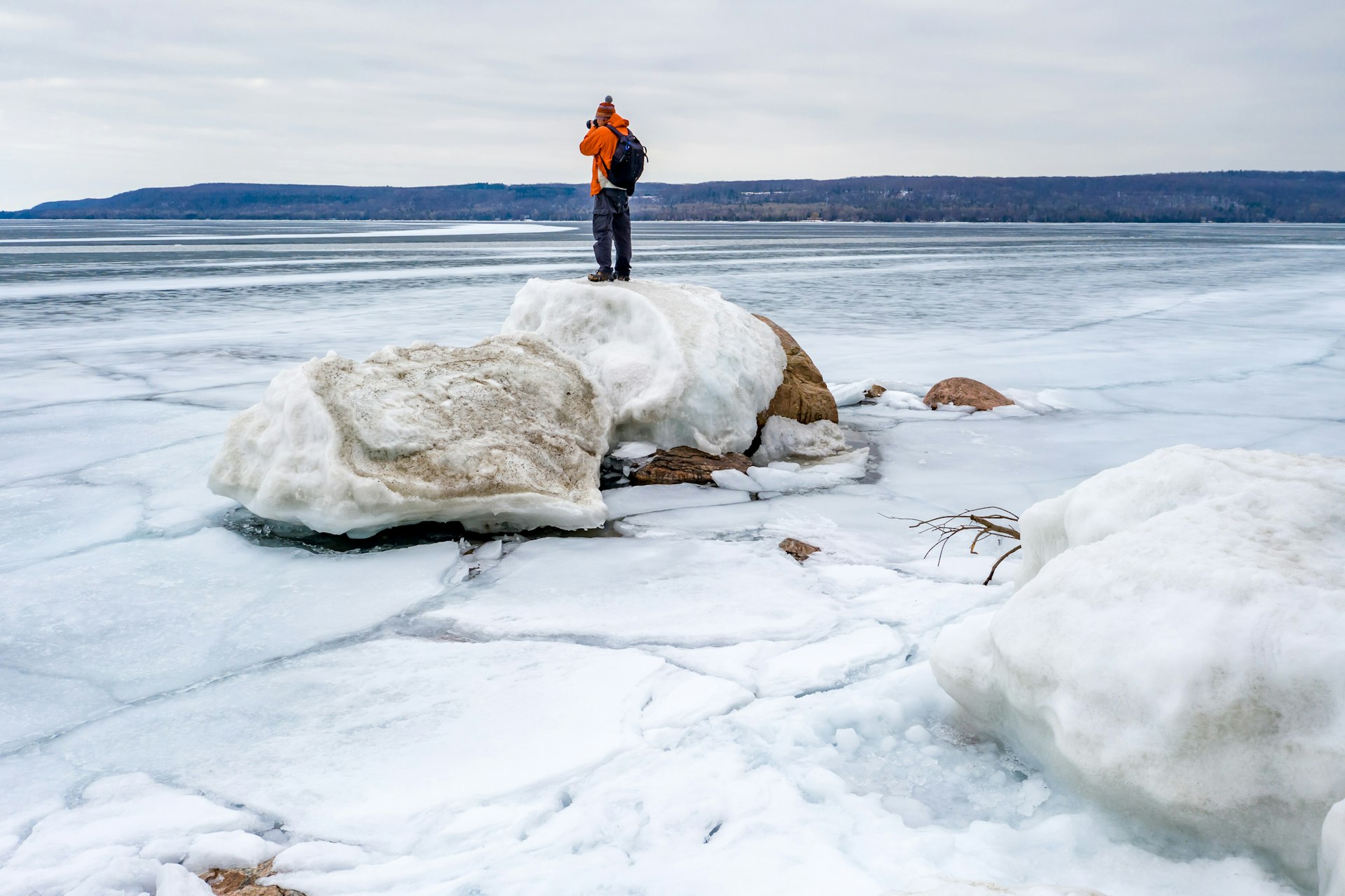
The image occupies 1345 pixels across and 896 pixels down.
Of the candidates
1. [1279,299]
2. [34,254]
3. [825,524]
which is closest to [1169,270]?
[1279,299]

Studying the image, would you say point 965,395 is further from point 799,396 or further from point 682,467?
point 682,467

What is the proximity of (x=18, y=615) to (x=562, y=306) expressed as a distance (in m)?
2.79

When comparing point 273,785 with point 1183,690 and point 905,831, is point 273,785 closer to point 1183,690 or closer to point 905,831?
point 905,831

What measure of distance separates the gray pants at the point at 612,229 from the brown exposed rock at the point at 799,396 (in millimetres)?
1061

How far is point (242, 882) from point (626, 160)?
480cm

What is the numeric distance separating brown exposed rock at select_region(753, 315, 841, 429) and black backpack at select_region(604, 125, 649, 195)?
4.30ft

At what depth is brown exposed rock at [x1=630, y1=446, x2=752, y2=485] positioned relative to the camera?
13.7 feet

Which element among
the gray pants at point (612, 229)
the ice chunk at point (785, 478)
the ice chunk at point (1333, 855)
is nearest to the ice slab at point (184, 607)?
the ice chunk at point (785, 478)

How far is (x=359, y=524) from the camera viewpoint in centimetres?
330

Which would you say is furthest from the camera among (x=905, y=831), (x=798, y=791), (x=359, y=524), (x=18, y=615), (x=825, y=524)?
(x=825, y=524)

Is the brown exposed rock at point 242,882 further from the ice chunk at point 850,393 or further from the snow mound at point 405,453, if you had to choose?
the ice chunk at point 850,393

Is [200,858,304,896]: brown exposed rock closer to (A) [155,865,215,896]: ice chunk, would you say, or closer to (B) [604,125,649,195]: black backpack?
(A) [155,865,215,896]: ice chunk

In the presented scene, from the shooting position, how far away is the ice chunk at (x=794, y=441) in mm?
4703

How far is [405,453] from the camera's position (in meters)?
3.52
